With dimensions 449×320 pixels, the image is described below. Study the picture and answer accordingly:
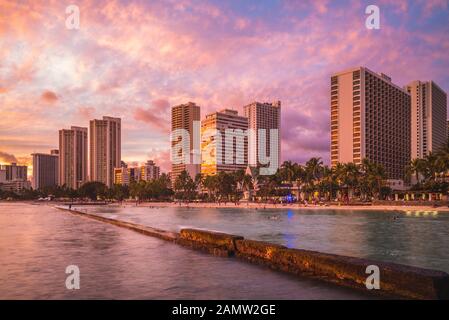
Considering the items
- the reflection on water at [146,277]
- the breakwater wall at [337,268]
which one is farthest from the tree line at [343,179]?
the reflection on water at [146,277]

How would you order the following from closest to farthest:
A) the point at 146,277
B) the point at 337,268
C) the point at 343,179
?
the point at 337,268 < the point at 146,277 < the point at 343,179

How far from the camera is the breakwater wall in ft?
33.8

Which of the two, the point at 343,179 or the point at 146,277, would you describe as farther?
A: the point at 343,179

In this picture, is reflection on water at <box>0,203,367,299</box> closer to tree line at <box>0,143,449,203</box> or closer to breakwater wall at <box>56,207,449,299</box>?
breakwater wall at <box>56,207,449,299</box>

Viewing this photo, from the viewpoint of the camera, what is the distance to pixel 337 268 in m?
12.9

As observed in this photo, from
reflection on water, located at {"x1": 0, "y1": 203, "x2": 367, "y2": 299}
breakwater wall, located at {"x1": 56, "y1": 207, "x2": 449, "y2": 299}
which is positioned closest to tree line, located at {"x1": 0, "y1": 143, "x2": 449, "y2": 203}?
breakwater wall, located at {"x1": 56, "y1": 207, "x2": 449, "y2": 299}

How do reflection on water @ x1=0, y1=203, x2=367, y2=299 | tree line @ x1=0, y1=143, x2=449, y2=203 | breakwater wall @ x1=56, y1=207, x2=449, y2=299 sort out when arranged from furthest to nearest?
1. tree line @ x1=0, y1=143, x2=449, y2=203
2. reflection on water @ x1=0, y1=203, x2=367, y2=299
3. breakwater wall @ x1=56, y1=207, x2=449, y2=299

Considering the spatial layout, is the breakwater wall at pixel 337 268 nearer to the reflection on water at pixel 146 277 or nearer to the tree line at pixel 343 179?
the reflection on water at pixel 146 277

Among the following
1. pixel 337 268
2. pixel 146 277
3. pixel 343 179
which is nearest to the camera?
pixel 337 268

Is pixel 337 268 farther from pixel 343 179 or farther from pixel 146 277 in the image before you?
pixel 343 179

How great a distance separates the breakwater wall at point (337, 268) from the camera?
405 inches

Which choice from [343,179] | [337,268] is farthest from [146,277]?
[343,179]
